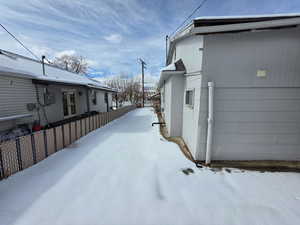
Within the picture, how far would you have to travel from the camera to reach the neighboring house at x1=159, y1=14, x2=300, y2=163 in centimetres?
313

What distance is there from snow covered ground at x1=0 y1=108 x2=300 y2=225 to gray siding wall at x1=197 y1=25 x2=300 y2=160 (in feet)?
2.24

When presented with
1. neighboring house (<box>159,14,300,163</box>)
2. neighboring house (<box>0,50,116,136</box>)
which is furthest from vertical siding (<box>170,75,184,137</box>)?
neighboring house (<box>0,50,116,136</box>)

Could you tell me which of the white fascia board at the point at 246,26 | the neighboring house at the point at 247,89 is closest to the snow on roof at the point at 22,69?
the neighboring house at the point at 247,89

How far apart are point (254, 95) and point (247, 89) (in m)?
0.23

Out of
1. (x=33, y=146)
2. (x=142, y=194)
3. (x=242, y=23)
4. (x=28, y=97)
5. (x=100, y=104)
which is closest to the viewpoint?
(x=142, y=194)

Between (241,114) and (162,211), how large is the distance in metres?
2.93

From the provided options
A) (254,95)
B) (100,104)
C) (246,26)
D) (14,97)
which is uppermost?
(246,26)

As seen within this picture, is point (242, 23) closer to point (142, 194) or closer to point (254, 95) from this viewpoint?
point (254, 95)

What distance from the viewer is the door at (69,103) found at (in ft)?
30.7

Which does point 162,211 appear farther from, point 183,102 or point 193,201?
point 183,102

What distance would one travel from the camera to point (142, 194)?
99.1 inches

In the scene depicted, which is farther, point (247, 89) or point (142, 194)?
point (247, 89)

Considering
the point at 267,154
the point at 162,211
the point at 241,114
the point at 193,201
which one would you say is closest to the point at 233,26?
the point at 241,114

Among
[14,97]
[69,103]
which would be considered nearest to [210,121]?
[14,97]
